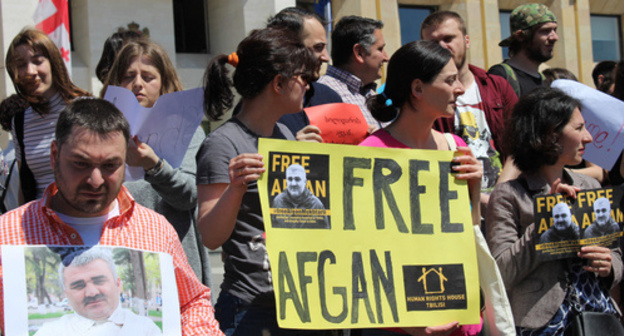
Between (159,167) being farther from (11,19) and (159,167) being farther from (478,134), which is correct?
(11,19)

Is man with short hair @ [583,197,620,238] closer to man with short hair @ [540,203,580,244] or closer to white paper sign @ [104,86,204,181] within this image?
man with short hair @ [540,203,580,244]

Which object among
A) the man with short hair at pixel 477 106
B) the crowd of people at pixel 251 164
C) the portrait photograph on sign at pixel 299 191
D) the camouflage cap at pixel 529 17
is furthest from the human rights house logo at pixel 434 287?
the camouflage cap at pixel 529 17

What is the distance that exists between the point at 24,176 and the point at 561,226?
2.58m

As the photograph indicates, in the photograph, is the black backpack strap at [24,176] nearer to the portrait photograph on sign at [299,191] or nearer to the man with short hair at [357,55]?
the portrait photograph on sign at [299,191]

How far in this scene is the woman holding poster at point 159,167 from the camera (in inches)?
127

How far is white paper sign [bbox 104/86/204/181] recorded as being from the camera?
3029 mm

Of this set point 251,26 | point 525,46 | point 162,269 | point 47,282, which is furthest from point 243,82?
point 251,26

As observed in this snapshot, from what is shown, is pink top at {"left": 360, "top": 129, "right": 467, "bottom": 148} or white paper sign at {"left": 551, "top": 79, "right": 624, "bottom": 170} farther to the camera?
white paper sign at {"left": 551, "top": 79, "right": 624, "bottom": 170}

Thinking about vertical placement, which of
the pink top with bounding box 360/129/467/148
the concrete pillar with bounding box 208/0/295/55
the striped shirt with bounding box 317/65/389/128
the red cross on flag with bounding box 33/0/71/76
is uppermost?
the concrete pillar with bounding box 208/0/295/55

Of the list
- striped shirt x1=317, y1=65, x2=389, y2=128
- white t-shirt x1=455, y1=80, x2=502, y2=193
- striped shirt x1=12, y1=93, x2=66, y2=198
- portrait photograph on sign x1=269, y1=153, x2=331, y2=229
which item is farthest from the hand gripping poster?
striped shirt x1=12, y1=93, x2=66, y2=198

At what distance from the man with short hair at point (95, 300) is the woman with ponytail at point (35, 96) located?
5.13 feet

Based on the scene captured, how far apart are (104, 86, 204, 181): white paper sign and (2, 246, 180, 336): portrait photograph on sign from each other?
807 millimetres

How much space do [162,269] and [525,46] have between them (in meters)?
3.62

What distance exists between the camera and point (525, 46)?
524 cm
